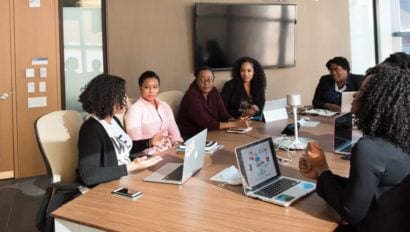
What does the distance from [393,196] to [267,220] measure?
44cm

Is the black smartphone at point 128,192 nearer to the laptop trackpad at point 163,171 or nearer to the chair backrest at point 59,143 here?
the laptop trackpad at point 163,171

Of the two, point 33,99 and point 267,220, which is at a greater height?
point 33,99

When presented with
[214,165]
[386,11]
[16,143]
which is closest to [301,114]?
[214,165]

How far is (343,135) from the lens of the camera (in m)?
2.38

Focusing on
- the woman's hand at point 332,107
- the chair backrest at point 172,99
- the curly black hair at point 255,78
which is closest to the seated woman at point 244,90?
the curly black hair at point 255,78

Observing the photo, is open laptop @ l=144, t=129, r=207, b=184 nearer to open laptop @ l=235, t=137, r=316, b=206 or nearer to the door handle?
open laptop @ l=235, t=137, r=316, b=206

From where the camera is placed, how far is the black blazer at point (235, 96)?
395cm

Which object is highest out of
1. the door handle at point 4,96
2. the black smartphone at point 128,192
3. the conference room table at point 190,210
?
the door handle at point 4,96

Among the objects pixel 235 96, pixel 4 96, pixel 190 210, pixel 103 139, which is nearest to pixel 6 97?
pixel 4 96

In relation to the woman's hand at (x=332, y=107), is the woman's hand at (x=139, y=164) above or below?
below

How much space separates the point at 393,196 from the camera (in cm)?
132

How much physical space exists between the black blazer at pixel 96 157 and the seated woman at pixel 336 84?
264cm

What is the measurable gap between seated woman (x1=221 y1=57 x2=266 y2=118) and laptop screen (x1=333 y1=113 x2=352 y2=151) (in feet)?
4.75

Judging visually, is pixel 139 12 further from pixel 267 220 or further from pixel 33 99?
pixel 267 220
